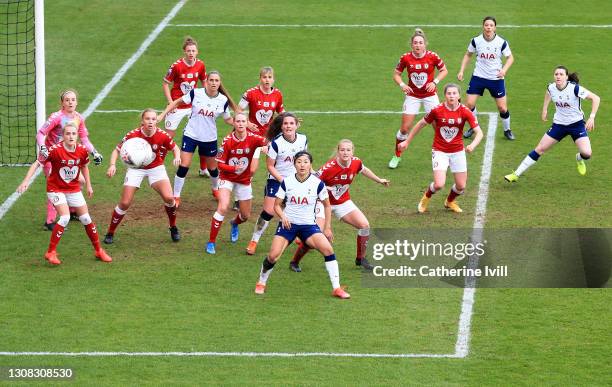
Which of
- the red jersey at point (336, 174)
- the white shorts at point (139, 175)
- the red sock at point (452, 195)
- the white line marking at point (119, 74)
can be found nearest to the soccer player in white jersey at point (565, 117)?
the red sock at point (452, 195)

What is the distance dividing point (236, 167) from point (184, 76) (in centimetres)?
422

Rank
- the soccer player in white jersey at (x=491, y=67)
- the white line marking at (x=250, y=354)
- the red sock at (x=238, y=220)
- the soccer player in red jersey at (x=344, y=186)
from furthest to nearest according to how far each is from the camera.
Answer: the soccer player in white jersey at (x=491, y=67) < the red sock at (x=238, y=220) < the soccer player in red jersey at (x=344, y=186) < the white line marking at (x=250, y=354)

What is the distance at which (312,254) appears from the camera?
63.8 feet

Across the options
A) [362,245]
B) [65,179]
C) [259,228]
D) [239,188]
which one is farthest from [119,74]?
[362,245]

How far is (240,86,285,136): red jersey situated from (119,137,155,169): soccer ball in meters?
2.32

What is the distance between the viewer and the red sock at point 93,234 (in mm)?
18594

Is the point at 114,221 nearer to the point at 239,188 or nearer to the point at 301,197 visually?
the point at 239,188

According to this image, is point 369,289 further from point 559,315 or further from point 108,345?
point 108,345

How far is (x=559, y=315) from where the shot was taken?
55.4 ft

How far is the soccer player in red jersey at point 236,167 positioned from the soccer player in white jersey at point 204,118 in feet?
4.14

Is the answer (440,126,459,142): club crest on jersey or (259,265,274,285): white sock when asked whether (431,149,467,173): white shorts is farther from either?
(259,265,274,285): white sock

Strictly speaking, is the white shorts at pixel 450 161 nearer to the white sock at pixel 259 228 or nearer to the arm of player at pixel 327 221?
the white sock at pixel 259 228

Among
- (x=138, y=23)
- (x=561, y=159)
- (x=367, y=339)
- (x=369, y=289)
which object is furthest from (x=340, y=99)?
(x=367, y=339)

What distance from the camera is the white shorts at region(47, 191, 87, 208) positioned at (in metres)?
18.4
